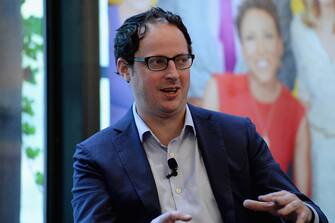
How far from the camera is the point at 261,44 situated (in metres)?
2.82

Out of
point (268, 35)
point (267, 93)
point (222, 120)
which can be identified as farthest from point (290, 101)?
point (222, 120)

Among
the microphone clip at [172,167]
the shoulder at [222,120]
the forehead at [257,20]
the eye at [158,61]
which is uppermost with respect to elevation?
the forehead at [257,20]

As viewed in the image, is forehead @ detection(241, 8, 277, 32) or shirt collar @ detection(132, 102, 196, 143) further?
forehead @ detection(241, 8, 277, 32)

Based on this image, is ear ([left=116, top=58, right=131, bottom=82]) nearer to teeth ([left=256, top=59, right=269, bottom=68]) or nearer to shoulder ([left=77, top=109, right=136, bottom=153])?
shoulder ([left=77, top=109, right=136, bottom=153])

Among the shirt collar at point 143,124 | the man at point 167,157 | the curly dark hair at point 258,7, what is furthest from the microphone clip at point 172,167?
the curly dark hair at point 258,7

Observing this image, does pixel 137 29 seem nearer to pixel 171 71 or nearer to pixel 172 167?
pixel 171 71

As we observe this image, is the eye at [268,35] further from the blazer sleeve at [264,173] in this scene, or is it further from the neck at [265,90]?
the blazer sleeve at [264,173]

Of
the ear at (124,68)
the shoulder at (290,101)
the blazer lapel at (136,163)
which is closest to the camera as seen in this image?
the blazer lapel at (136,163)

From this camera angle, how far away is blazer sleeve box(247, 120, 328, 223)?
1667 millimetres

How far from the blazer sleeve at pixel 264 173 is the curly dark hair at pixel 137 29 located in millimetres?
384

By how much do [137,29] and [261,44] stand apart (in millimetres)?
1219

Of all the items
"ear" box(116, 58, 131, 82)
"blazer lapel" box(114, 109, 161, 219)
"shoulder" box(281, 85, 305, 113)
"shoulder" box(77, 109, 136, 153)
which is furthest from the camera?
"shoulder" box(281, 85, 305, 113)

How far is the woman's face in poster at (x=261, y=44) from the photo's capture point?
2797 mm

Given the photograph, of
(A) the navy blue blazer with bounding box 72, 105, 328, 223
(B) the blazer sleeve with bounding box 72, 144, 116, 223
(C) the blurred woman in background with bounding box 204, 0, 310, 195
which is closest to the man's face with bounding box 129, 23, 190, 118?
(A) the navy blue blazer with bounding box 72, 105, 328, 223
